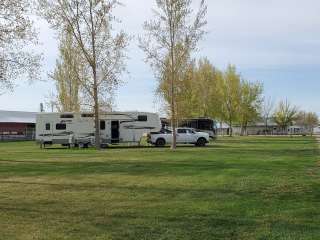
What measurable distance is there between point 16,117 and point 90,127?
1639 inches

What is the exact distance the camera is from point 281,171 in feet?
58.1

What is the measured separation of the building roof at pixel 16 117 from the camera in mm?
77594

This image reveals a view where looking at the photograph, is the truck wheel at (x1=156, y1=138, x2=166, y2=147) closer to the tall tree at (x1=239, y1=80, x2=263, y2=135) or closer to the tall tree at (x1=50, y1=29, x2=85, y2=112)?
the tall tree at (x1=50, y1=29, x2=85, y2=112)

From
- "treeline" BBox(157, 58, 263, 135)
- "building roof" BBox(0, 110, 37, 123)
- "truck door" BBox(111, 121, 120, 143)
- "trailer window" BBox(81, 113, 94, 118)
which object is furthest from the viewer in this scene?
"building roof" BBox(0, 110, 37, 123)

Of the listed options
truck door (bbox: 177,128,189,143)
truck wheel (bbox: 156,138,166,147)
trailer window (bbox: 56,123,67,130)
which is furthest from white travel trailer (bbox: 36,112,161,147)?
truck door (bbox: 177,128,189,143)

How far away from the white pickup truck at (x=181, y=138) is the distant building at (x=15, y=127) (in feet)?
110

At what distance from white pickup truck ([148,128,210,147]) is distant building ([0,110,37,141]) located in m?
33.6

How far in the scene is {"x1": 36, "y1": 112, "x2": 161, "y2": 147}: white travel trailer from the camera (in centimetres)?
4344

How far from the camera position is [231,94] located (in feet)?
261

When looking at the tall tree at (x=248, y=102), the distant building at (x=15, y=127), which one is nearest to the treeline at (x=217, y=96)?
the tall tree at (x=248, y=102)

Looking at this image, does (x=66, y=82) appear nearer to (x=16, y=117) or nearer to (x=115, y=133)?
(x=115, y=133)

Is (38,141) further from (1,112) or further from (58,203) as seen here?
(1,112)

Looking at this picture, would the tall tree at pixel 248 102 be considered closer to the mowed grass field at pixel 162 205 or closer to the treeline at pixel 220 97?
the treeline at pixel 220 97

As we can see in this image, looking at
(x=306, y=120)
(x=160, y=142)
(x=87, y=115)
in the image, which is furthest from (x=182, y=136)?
(x=306, y=120)
